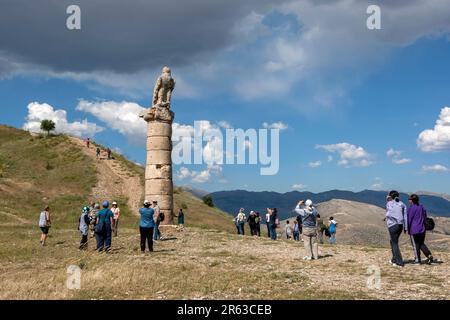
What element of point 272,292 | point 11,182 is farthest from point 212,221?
point 272,292

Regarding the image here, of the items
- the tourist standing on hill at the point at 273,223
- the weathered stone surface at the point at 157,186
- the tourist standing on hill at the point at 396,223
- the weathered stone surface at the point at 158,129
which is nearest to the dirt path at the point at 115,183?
the weathered stone surface at the point at 157,186

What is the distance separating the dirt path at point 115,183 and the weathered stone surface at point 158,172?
15440 mm

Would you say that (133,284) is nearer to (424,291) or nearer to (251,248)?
(424,291)

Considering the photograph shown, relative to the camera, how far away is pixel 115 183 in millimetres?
46938

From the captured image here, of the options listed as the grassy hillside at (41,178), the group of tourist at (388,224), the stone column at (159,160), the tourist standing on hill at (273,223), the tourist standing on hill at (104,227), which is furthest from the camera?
the grassy hillside at (41,178)

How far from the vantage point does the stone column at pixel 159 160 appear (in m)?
24.6

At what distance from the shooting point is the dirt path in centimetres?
4287

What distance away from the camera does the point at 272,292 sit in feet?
30.9

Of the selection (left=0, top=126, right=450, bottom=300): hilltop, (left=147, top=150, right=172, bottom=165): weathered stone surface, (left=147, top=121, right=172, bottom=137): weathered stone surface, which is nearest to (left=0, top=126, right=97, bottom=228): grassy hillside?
(left=0, top=126, right=450, bottom=300): hilltop

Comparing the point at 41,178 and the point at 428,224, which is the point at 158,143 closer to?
the point at 428,224

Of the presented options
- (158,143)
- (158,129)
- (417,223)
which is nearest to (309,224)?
(417,223)

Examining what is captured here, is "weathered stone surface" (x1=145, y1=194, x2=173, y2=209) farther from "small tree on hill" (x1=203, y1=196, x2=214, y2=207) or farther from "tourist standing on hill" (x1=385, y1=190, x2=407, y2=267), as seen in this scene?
"small tree on hill" (x1=203, y1=196, x2=214, y2=207)

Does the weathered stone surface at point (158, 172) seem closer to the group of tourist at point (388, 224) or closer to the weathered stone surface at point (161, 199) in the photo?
the weathered stone surface at point (161, 199)

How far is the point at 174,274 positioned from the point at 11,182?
37136 millimetres
